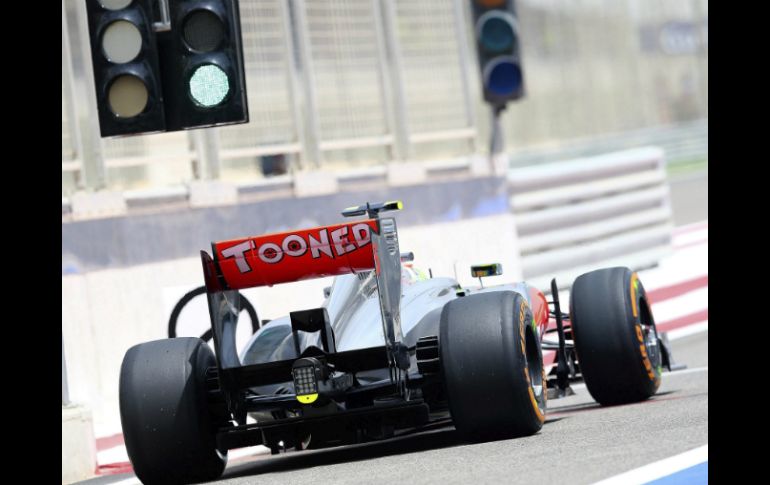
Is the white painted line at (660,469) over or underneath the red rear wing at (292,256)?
underneath

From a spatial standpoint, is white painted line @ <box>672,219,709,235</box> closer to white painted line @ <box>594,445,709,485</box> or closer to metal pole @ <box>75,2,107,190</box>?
metal pole @ <box>75,2,107,190</box>

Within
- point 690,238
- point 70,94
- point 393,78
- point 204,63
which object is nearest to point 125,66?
point 204,63

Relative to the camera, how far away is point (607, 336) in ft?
30.9

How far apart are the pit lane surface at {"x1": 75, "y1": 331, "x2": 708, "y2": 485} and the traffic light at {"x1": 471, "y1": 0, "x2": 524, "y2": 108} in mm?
2982

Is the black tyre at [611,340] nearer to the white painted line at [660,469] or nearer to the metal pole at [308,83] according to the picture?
the white painted line at [660,469]

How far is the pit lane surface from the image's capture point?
6445 mm

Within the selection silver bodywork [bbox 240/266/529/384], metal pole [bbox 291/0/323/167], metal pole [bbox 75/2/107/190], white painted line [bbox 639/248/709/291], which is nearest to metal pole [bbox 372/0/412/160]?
metal pole [bbox 291/0/323/167]

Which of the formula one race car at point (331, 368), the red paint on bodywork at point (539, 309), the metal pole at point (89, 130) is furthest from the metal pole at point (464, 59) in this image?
the formula one race car at point (331, 368)

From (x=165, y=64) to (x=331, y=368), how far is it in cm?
172

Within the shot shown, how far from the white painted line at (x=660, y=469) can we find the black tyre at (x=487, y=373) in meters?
1.58

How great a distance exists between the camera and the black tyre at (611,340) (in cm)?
941
